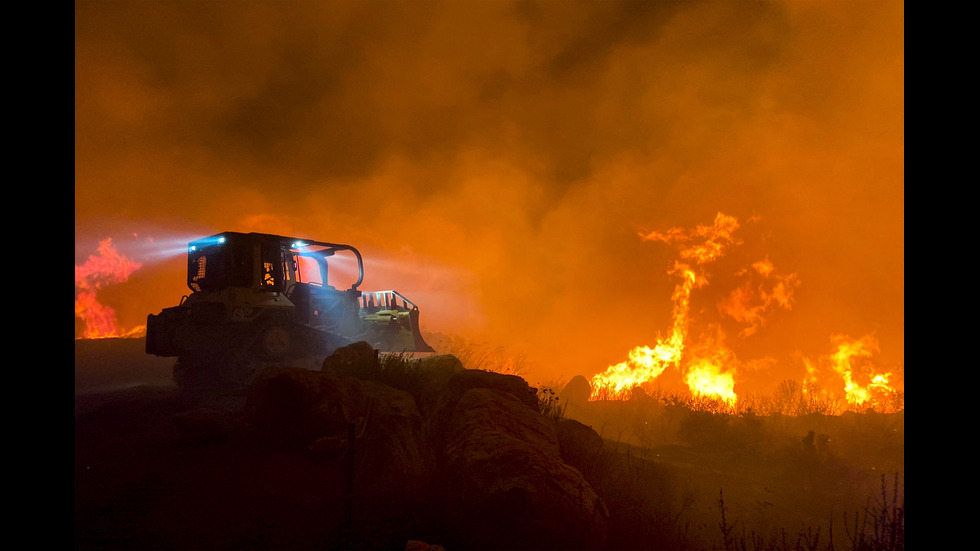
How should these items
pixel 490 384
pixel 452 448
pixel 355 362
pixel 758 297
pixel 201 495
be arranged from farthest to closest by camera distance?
pixel 758 297 → pixel 355 362 → pixel 490 384 → pixel 452 448 → pixel 201 495

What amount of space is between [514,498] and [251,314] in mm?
9248

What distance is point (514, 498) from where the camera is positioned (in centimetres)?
397

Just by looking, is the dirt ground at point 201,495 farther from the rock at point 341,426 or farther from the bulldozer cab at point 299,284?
the bulldozer cab at point 299,284

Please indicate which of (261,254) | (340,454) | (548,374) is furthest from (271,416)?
(548,374)

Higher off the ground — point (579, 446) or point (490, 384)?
point (490, 384)

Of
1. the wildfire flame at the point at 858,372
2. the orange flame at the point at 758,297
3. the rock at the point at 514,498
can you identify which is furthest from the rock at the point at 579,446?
the orange flame at the point at 758,297

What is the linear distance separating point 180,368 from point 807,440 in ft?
48.1

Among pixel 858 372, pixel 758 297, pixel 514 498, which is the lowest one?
pixel 858 372

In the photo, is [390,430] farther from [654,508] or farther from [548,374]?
[548,374]

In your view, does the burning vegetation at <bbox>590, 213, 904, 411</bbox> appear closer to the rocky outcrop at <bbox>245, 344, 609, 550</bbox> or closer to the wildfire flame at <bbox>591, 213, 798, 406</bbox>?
the wildfire flame at <bbox>591, 213, 798, 406</bbox>

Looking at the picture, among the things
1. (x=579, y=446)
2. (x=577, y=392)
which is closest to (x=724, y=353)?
(x=577, y=392)

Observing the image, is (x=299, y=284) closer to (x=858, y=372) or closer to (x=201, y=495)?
(x=201, y=495)

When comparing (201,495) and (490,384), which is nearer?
(201,495)

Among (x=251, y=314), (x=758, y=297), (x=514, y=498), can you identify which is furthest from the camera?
(x=758, y=297)
